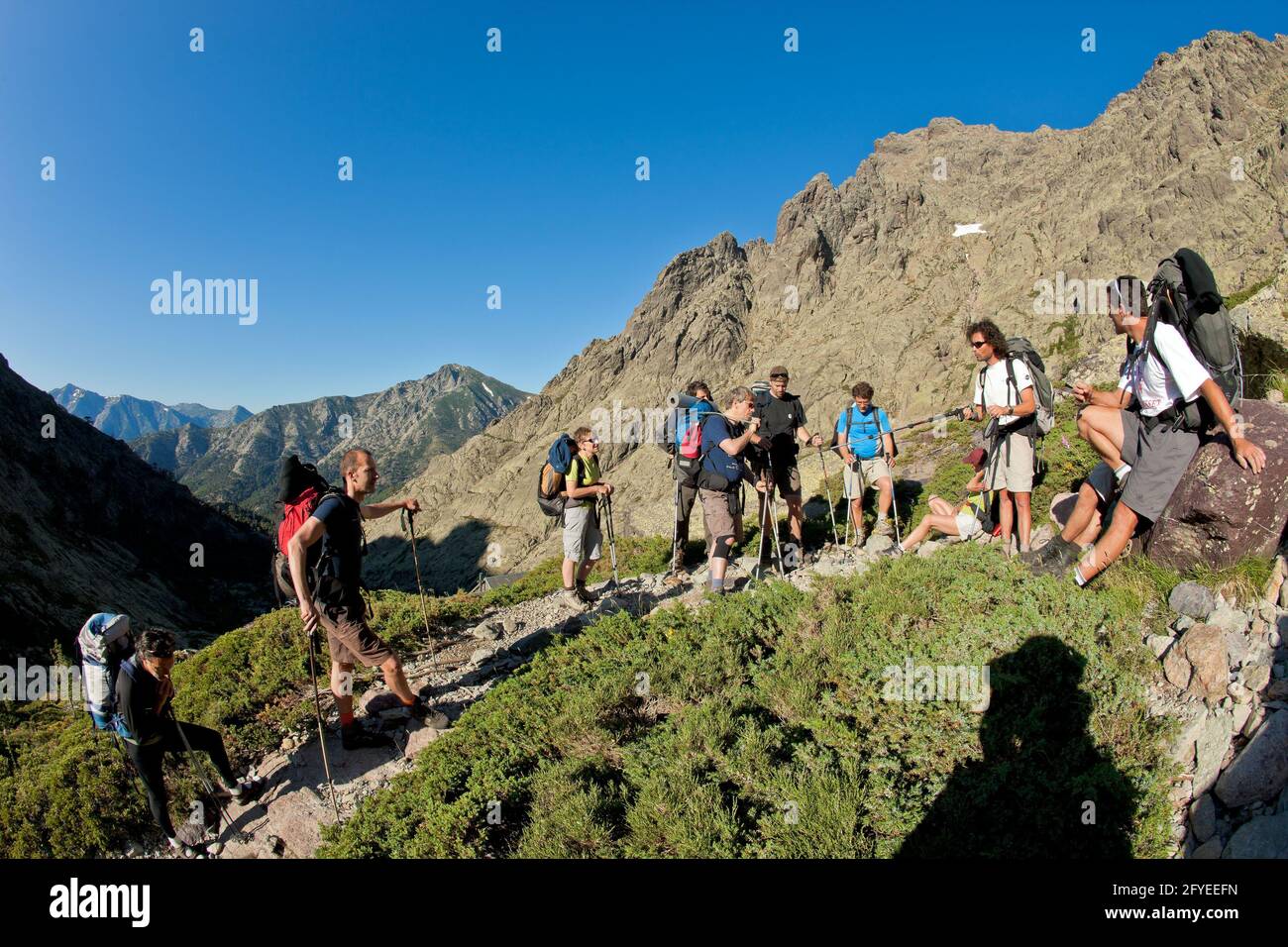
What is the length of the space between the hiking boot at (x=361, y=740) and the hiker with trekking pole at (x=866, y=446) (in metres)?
8.32

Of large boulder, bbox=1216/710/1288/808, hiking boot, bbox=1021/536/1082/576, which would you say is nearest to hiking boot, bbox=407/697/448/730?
large boulder, bbox=1216/710/1288/808

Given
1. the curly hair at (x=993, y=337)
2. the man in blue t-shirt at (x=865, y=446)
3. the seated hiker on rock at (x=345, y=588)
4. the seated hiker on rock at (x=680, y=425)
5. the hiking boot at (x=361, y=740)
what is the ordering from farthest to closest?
1. the man in blue t-shirt at (x=865, y=446)
2. the seated hiker on rock at (x=680, y=425)
3. the curly hair at (x=993, y=337)
4. the hiking boot at (x=361, y=740)
5. the seated hiker on rock at (x=345, y=588)

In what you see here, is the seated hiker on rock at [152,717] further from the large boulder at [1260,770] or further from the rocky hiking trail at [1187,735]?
the large boulder at [1260,770]

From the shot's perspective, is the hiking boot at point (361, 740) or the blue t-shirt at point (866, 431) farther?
the blue t-shirt at point (866, 431)

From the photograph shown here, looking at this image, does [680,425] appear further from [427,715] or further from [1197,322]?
[1197,322]

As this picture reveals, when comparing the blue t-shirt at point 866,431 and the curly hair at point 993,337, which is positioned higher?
the curly hair at point 993,337

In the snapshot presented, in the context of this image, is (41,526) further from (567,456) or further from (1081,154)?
(1081,154)

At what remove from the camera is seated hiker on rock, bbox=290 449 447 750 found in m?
5.70

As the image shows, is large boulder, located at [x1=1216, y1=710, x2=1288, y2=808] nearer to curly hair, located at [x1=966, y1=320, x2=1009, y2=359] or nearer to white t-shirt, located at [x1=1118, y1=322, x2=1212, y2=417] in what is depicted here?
white t-shirt, located at [x1=1118, y1=322, x2=1212, y2=417]

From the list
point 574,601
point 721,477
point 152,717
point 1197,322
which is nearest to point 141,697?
point 152,717

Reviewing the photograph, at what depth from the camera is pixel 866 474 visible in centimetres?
1076

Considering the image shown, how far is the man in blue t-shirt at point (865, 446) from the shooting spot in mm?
10328

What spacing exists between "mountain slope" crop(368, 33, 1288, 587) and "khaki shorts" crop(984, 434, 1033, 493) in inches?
2820

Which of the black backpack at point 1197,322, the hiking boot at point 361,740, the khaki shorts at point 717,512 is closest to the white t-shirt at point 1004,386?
the black backpack at point 1197,322
